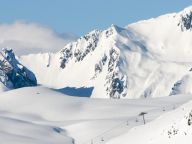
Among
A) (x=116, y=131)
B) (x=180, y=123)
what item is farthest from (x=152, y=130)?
(x=116, y=131)

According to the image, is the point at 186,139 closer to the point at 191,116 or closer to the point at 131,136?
the point at 191,116

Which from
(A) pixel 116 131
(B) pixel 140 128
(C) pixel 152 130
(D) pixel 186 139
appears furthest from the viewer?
(A) pixel 116 131

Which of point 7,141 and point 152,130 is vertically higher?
point 7,141

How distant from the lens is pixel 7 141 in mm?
199750

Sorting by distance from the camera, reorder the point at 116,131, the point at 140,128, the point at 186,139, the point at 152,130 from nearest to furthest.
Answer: the point at 186,139
the point at 152,130
the point at 140,128
the point at 116,131

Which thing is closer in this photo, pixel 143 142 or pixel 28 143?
pixel 143 142

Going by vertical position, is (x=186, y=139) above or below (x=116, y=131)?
below

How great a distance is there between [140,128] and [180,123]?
18171 millimetres

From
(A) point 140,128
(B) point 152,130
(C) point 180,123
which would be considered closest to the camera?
(C) point 180,123

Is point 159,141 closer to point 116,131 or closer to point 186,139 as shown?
point 186,139

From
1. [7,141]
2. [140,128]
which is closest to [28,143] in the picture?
[7,141]

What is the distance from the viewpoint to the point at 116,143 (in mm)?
92312

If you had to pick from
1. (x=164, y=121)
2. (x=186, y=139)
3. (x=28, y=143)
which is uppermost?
(x=28, y=143)

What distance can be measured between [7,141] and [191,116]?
417 feet
